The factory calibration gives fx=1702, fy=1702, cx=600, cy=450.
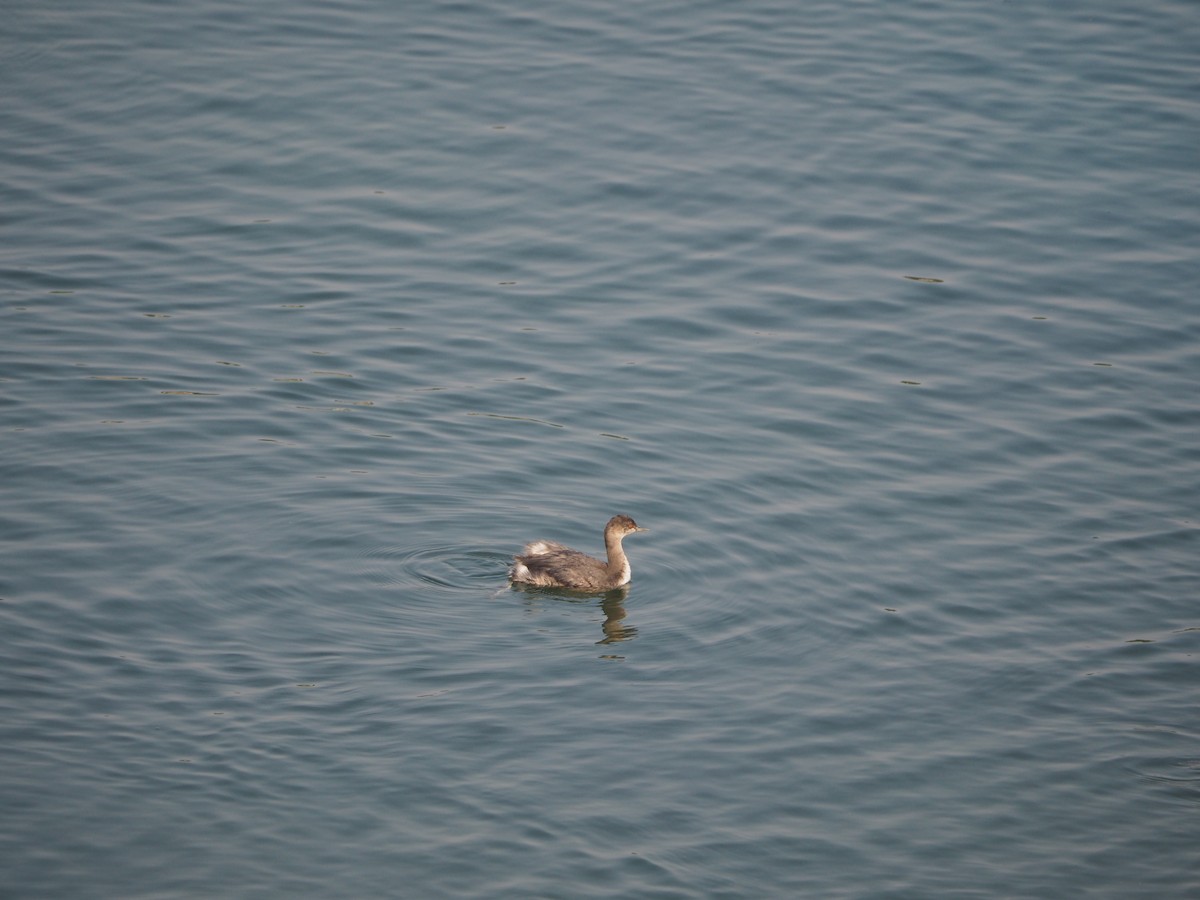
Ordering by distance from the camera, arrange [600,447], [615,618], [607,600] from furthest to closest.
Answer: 1. [600,447]
2. [607,600]
3. [615,618]

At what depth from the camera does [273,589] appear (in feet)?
46.1

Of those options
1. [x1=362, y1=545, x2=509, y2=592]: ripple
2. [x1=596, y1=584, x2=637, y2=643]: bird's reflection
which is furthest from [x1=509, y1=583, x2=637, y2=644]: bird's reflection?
[x1=362, y1=545, x2=509, y2=592]: ripple

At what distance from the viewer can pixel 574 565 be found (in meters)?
14.4

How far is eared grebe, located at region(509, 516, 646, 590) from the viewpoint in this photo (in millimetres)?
14430

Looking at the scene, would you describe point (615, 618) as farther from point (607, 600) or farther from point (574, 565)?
point (574, 565)

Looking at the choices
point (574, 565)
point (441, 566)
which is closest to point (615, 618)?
point (574, 565)

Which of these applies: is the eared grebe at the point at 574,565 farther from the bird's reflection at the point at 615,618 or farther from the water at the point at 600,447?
the water at the point at 600,447

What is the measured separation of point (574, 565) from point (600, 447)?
8.56 ft

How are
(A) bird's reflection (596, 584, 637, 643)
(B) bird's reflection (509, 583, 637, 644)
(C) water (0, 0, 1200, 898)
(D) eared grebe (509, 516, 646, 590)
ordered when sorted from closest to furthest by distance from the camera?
(C) water (0, 0, 1200, 898)
(A) bird's reflection (596, 584, 637, 643)
(B) bird's reflection (509, 583, 637, 644)
(D) eared grebe (509, 516, 646, 590)

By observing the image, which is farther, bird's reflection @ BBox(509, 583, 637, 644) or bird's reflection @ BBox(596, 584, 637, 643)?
bird's reflection @ BBox(509, 583, 637, 644)

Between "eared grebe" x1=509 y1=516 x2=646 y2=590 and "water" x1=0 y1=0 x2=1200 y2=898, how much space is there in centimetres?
21

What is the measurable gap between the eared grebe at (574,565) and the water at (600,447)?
8.3 inches

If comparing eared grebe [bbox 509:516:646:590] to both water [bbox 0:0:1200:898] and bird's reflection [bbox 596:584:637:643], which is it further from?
water [bbox 0:0:1200:898]

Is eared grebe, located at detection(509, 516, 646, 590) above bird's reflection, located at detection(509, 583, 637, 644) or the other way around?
above
